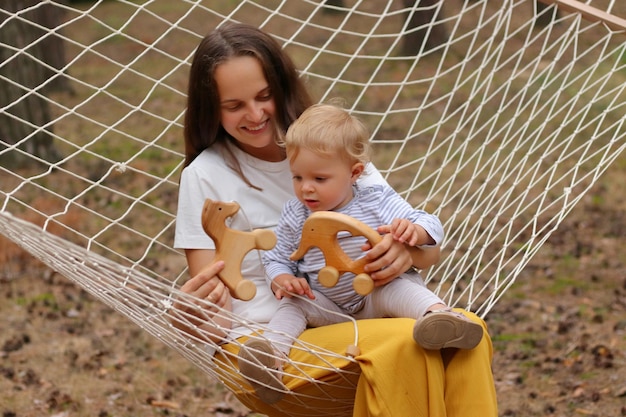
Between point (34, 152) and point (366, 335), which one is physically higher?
point (366, 335)

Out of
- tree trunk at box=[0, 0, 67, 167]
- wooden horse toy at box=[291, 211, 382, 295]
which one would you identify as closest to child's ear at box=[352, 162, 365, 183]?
wooden horse toy at box=[291, 211, 382, 295]

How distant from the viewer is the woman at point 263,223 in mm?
1729

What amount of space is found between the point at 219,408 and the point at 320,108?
1292mm

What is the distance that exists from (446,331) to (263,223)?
58cm

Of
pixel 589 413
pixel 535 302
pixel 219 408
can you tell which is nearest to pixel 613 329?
pixel 535 302

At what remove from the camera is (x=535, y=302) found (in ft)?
12.0

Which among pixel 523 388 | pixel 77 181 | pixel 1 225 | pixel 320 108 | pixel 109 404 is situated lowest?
pixel 77 181

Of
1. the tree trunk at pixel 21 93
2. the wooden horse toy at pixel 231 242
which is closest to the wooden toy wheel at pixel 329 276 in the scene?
the wooden horse toy at pixel 231 242

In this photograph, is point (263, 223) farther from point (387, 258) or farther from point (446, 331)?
point (446, 331)

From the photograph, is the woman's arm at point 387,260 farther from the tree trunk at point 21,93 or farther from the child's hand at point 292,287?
the tree trunk at point 21,93

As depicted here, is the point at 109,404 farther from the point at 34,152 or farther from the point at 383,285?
the point at 34,152

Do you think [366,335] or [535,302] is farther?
[535,302]

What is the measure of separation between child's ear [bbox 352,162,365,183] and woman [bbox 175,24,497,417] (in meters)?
0.13

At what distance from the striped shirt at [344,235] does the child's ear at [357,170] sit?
0.24 feet
